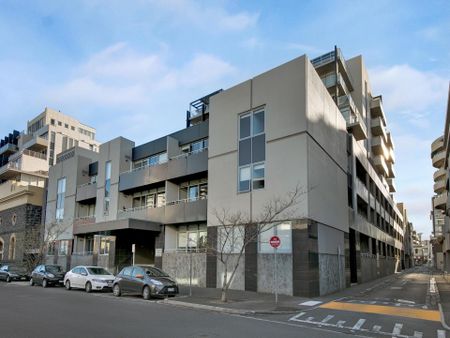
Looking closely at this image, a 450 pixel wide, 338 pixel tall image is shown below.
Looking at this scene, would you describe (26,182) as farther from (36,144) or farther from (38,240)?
(38,240)

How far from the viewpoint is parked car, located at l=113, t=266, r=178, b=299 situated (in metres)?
18.8

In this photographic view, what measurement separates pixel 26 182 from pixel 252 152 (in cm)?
4419

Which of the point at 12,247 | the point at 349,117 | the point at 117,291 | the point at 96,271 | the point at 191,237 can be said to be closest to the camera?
the point at 117,291

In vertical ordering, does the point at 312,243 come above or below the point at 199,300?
above

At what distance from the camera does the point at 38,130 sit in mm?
81312

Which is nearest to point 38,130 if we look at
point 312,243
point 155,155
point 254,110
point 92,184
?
point 92,184

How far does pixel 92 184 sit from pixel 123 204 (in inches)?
201

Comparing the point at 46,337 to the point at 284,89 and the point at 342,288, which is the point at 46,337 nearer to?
the point at 284,89

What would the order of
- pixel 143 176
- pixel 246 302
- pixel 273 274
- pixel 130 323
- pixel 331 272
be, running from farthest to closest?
pixel 143 176 < pixel 331 272 < pixel 273 274 < pixel 246 302 < pixel 130 323

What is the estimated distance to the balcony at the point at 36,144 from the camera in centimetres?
6606

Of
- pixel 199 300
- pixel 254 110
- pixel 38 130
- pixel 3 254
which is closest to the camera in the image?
pixel 199 300

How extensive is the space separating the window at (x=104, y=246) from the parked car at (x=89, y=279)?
853 cm

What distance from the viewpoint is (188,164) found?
29.1m

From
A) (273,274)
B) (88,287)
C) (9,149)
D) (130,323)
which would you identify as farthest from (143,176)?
(9,149)
